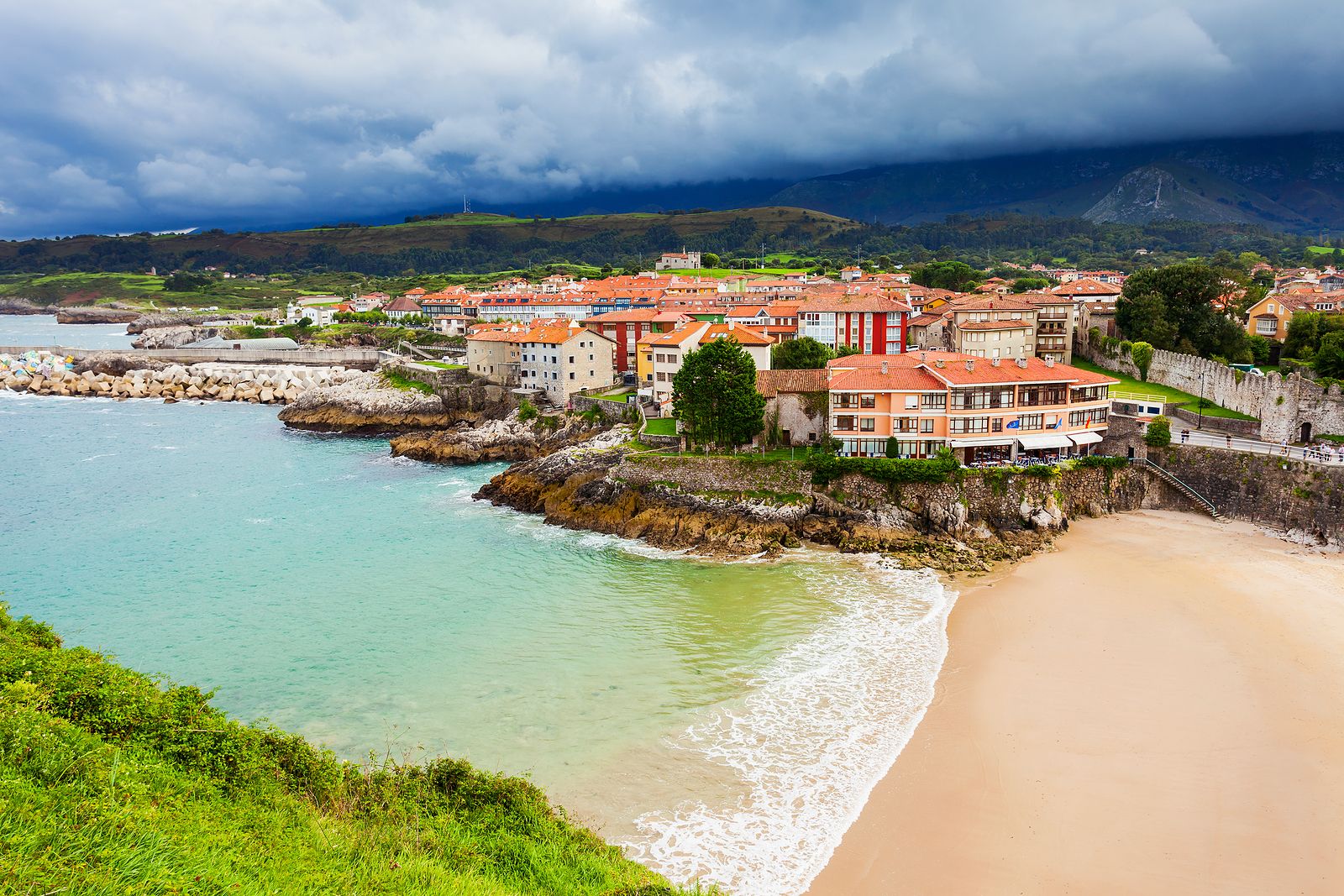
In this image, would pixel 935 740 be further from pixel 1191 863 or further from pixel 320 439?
pixel 320 439

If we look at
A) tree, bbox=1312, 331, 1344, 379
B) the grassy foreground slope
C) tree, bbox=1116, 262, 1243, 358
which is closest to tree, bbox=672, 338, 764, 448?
the grassy foreground slope

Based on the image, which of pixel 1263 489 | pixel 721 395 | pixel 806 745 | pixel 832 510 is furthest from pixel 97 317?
pixel 1263 489

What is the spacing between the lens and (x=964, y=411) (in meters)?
32.0

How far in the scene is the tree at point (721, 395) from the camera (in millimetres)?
34188

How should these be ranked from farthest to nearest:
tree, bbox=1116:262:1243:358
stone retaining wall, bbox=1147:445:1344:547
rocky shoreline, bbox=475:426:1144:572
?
tree, bbox=1116:262:1243:358
rocky shoreline, bbox=475:426:1144:572
stone retaining wall, bbox=1147:445:1344:547

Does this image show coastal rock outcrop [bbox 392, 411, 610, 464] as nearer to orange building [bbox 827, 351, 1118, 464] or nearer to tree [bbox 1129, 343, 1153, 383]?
orange building [bbox 827, 351, 1118, 464]

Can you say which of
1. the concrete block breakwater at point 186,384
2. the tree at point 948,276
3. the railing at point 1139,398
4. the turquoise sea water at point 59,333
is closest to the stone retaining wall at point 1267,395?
the railing at point 1139,398

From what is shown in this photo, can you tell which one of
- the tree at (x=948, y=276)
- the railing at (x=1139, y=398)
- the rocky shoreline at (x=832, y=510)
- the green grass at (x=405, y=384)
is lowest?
the rocky shoreline at (x=832, y=510)

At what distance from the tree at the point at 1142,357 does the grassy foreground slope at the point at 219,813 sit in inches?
1638

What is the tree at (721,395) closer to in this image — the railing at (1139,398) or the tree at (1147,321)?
the railing at (1139,398)

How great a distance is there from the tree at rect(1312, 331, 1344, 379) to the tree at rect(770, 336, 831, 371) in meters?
21.1

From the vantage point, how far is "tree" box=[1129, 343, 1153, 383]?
4319 centimetres

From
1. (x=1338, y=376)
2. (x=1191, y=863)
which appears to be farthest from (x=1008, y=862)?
(x=1338, y=376)

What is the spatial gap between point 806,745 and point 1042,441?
20.5 m
